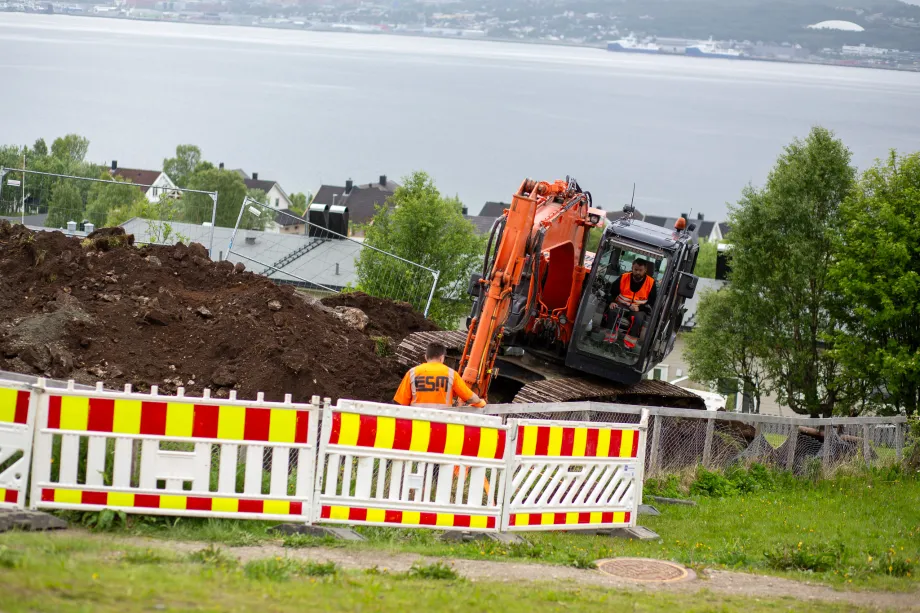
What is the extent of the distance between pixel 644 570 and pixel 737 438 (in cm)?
760

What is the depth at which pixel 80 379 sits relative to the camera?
14922 millimetres

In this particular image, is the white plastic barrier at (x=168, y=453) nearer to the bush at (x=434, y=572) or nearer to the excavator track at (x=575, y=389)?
the bush at (x=434, y=572)

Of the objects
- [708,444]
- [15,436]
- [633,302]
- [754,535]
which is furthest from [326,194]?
[15,436]

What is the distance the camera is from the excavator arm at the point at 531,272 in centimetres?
1328

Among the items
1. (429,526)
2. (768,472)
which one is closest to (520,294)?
(768,472)

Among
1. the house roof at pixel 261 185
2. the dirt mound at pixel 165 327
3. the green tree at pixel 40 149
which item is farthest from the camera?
the house roof at pixel 261 185

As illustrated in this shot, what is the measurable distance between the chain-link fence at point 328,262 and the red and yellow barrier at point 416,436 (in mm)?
19906

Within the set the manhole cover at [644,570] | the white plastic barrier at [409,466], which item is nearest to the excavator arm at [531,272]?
the white plastic barrier at [409,466]

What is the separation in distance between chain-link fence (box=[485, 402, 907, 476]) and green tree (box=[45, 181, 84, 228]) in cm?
2161

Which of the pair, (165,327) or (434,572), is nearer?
(434,572)

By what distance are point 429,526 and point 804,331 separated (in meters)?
31.3

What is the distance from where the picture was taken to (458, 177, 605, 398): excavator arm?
13.3 metres

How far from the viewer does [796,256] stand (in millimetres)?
36656

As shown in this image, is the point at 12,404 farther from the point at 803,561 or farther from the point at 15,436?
the point at 803,561
